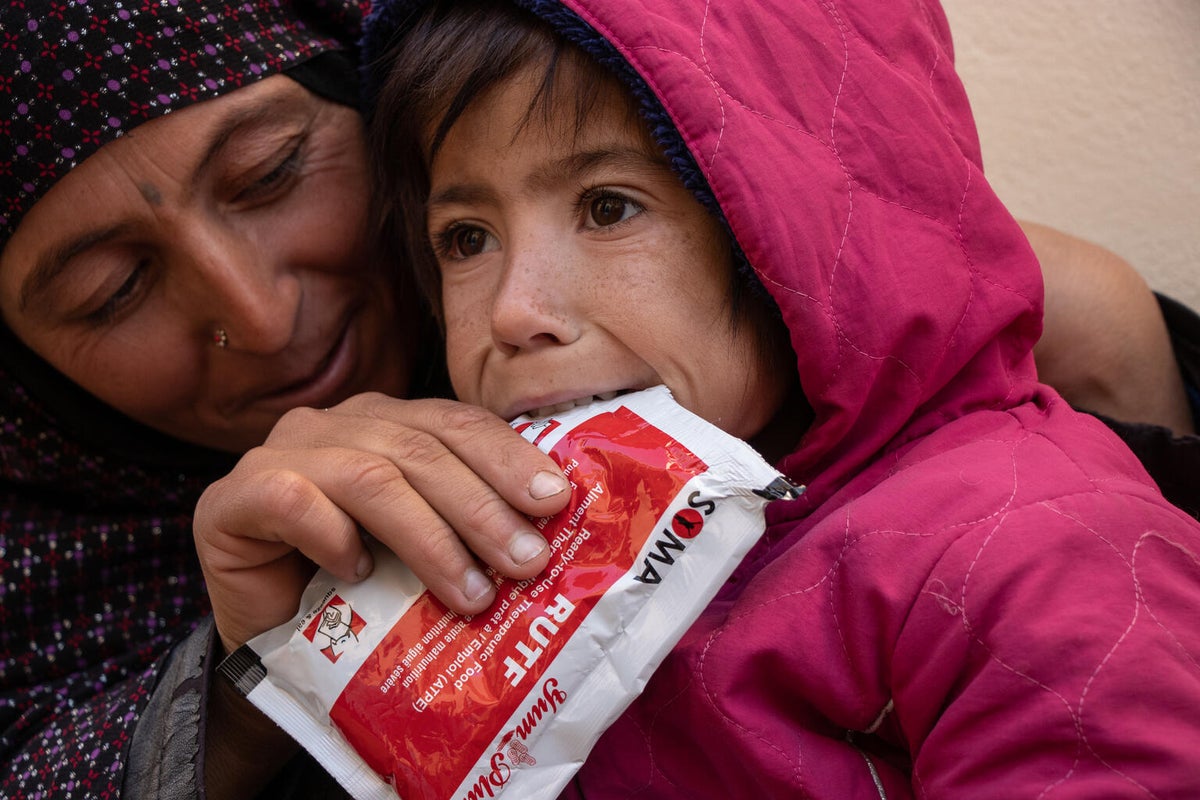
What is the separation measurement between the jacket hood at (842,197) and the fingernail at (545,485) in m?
0.27

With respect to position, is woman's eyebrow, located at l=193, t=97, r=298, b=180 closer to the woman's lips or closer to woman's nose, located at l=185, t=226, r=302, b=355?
woman's nose, located at l=185, t=226, r=302, b=355

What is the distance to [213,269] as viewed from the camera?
1147 mm

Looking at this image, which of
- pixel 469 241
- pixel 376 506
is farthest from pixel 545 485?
pixel 469 241

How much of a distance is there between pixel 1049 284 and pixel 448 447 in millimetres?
904

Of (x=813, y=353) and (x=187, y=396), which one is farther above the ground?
(x=813, y=353)

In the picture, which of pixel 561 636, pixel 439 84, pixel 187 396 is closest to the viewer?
pixel 561 636

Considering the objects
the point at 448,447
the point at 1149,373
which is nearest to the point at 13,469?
the point at 448,447

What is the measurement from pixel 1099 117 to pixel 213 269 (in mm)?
1432

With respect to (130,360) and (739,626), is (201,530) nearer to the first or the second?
(130,360)

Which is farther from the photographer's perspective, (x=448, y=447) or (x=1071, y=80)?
(x=1071, y=80)

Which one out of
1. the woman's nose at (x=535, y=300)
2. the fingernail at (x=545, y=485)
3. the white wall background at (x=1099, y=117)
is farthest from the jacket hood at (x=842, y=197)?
the white wall background at (x=1099, y=117)

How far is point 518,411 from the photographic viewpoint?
986 mm

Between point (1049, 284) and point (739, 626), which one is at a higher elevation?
point (1049, 284)

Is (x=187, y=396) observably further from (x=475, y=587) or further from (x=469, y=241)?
(x=475, y=587)
